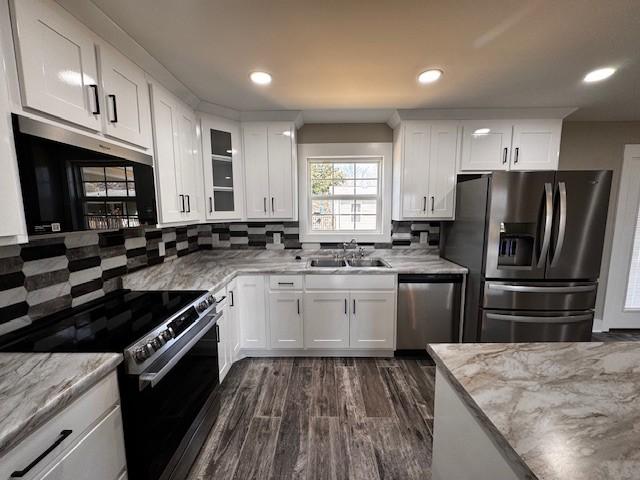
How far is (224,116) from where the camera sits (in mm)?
2471

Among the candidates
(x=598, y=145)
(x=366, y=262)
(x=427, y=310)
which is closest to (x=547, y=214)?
(x=427, y=310)

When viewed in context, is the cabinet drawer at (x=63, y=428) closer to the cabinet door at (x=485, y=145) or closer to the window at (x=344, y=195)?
the window at (x=344, y=195)

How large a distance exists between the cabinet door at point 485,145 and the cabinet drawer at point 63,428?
3069mm

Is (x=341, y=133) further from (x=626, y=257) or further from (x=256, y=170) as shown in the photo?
(x=626, y=257)

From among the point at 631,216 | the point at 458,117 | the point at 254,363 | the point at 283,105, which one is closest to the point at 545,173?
the point at 458,117

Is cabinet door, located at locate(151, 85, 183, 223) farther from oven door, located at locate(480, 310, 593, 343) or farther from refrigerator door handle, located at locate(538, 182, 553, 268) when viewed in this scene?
refrigerator door handle, located at locate(538, 182, 553, 268)

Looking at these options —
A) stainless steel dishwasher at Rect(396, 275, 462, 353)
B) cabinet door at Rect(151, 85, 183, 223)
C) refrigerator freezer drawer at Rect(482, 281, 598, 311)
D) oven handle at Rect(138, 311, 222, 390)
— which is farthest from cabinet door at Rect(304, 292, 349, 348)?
cabinet door at Rect(151, 85, 183, 223)

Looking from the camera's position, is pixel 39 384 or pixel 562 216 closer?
pixel 39 384

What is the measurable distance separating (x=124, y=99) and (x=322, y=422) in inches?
95.0

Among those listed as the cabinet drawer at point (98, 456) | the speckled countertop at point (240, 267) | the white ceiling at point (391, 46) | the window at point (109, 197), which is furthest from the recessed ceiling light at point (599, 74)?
the cabinet drawer at point (98, 456)

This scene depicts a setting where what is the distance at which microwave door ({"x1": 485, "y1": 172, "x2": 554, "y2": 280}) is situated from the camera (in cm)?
206

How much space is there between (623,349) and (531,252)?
1.34 m

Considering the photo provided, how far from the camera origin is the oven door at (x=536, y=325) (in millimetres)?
2188

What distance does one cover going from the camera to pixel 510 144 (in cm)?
252
